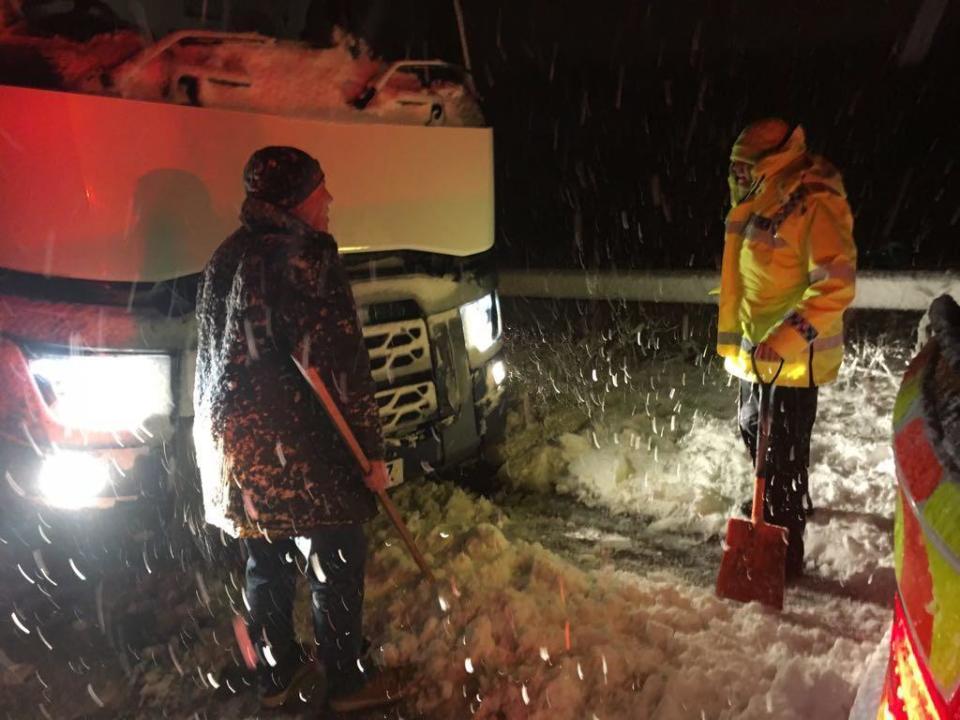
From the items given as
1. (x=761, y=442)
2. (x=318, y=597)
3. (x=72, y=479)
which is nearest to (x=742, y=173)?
(x=761, y=442)

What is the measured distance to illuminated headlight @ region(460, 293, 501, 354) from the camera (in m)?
3.75

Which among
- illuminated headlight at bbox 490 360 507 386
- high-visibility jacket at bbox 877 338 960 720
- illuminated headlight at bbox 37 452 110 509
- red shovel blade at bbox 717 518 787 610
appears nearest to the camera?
high-visibility jacket at bbox 877 338 960 720

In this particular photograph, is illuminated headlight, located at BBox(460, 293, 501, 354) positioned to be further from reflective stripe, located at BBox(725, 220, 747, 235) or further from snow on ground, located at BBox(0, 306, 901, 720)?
reflective stripe, located at BBox(725, 220, 747, 235)

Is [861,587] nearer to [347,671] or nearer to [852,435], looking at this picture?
[852,435]

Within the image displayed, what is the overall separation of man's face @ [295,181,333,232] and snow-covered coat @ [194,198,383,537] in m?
0.06

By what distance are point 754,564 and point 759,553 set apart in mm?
53

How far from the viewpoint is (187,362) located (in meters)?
2.90

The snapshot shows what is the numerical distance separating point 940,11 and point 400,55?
1552 centimetres

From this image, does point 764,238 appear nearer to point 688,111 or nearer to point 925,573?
point 925,573

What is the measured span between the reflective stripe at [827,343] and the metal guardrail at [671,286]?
106 cm

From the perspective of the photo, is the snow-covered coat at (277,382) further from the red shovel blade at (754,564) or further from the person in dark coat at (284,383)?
the red shovel blade at (754,564)

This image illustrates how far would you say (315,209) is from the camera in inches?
97.2

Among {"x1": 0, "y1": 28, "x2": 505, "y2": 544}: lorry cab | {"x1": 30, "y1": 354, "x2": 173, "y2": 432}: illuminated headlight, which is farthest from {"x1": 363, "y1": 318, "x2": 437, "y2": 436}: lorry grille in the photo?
{"x1": 30, "y1": 354, "x2": 173, "y2": 432}: illuminated headlight

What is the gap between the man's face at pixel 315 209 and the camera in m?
2.42
